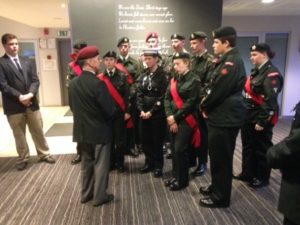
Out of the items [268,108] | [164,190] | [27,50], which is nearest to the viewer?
[268,108]

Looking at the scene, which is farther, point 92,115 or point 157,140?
point 157,140

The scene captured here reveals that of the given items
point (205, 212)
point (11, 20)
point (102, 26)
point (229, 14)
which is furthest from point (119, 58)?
point (11, 20)

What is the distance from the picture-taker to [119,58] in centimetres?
362

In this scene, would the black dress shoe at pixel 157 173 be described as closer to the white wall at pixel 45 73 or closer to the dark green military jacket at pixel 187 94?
the dark green military jacket at pixel 187 94

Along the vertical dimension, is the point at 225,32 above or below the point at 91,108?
above

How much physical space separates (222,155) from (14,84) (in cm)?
253

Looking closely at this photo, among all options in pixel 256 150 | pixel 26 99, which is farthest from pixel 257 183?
pixel 26 99

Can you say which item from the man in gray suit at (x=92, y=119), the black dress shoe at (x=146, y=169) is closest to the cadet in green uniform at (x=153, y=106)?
the black dress shoe at (x=146, y=169)

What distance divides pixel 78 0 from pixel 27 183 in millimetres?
2536

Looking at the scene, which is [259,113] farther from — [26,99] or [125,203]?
[26,99]

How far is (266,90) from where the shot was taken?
266 cm

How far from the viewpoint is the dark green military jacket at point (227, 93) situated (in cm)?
222

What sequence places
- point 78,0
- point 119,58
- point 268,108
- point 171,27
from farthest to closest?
1. point 171,27
2. point 78,0
3. point 119,58
4. point 268,108

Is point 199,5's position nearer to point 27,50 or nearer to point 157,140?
point 157,140
